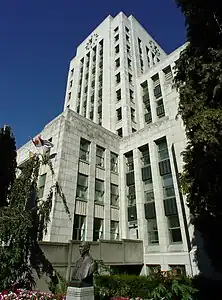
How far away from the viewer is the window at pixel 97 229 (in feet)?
65.7

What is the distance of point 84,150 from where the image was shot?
22.8m

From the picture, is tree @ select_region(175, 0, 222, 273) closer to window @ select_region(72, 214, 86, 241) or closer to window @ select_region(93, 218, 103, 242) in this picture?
window @ select_region(72, 214, 86, 241)

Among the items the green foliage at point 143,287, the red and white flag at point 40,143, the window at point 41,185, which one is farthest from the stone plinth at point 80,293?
the red and white flag at point 40,143

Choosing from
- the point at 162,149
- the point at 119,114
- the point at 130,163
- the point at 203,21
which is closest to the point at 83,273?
the point at 203,21

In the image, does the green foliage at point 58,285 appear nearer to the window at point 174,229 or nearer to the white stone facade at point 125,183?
the white stone facade at point 125,183

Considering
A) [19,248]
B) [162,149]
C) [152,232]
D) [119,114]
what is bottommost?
[19,248]

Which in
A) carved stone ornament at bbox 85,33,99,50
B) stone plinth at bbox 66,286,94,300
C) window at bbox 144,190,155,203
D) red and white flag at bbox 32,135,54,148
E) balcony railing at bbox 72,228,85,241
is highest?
carved stone ornament at bbox 85,33,99,50

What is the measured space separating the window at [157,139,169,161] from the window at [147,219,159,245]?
636cm

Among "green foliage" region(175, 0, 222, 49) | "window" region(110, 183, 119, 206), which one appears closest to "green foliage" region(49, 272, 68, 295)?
"window" region(110, 183, 119, 206)

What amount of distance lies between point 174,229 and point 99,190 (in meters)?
7.88

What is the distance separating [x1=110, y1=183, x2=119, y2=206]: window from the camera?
23.2 meters

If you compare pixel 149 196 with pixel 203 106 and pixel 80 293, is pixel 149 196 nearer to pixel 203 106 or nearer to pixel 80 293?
pixel 203 106

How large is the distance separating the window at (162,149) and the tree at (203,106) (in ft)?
33.7

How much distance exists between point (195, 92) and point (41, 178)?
15642 millimetres
